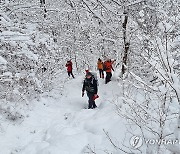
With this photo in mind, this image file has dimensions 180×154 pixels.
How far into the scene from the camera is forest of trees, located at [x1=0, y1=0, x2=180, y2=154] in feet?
15.8

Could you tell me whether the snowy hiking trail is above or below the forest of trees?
below

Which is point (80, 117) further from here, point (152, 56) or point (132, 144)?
point (152, 56)

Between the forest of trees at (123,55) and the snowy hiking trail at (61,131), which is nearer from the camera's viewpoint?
the forest of trees at (123,55)

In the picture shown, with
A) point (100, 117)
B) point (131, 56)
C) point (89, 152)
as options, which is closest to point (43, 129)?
point (100, 117)

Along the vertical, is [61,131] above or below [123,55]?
below

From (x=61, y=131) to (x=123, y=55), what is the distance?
5842mm

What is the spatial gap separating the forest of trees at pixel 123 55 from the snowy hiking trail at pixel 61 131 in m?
0.53

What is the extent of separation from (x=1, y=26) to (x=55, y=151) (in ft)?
10.7

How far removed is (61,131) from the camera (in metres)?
7.89

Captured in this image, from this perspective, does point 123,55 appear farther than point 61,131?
Yes

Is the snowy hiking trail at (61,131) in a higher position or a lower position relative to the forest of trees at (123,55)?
lower

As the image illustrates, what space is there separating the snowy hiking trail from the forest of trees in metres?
0.53

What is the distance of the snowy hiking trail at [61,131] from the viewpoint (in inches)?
269

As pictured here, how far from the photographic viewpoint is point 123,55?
12562 millimetres
